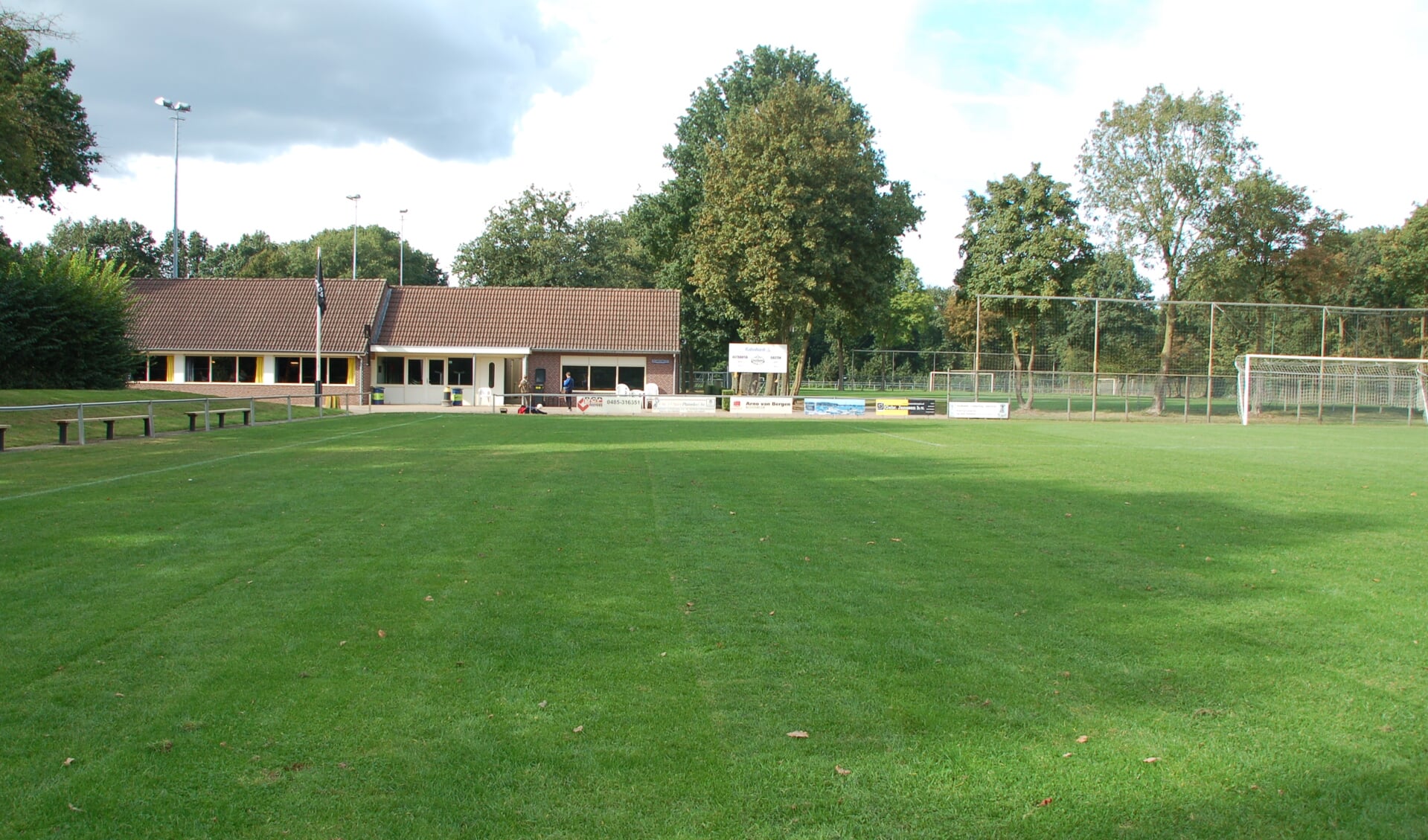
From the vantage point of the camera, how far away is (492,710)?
4660 mm

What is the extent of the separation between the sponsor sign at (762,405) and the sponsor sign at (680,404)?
3.43 feet

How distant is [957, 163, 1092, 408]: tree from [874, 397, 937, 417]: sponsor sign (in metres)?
5.35

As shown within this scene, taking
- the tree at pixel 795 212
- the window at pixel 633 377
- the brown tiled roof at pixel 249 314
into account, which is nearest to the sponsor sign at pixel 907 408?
the tree at pixel 795 212

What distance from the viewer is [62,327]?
30.0 metres

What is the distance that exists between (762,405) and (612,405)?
7.09m

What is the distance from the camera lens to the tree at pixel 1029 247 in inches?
1741

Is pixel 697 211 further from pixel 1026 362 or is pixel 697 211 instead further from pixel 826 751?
pixel 826 751

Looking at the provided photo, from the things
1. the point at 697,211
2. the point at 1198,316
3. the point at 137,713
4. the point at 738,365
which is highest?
the point at 697,211

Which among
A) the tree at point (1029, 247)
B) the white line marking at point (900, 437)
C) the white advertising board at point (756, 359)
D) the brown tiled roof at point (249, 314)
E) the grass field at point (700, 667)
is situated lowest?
the grass field at point (700, 667)

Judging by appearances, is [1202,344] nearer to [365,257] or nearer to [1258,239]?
[1258,239]

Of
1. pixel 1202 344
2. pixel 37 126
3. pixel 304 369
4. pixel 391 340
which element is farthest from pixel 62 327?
pixel 1202 344

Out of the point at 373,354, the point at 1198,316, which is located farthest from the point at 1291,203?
the point at 373,354

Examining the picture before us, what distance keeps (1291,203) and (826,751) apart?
161 feet

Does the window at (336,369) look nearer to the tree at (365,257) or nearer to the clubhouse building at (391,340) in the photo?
the clubhouse building at (391,340)
